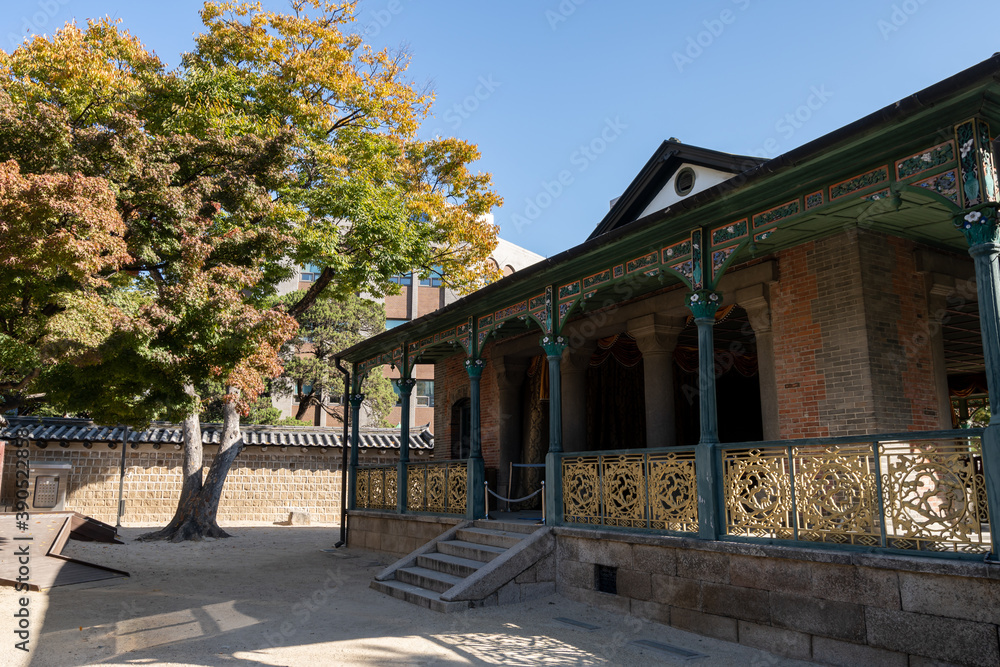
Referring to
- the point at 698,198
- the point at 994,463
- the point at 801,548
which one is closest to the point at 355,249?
the point at 698,198

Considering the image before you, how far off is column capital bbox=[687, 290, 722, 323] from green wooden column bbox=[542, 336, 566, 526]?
A: 7.45 ft

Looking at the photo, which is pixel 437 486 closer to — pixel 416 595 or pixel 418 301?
pixel 416 595

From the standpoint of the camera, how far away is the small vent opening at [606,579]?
772 centimetres

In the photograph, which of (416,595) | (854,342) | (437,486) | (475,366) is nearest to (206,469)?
(437,486)

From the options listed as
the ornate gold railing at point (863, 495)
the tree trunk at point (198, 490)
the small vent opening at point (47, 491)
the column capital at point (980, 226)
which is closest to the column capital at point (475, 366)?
the ornate gold railing at point (863, 495)

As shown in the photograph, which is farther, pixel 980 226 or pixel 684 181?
pixel 684 181

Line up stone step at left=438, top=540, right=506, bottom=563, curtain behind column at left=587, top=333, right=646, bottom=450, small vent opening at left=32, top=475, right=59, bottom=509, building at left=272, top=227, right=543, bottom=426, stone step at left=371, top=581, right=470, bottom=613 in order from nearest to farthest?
stone step at left=371, top=581, right=470, bottom=613 < stone step at left=438, top=540, right=506, bottom=563 < curtain behind column at left=587, top=333, right=646, bottom=450 < small vent opening at left=32, top=475, right=59, bottom=509 < building at left=272, top=227, right=543, bottom=426

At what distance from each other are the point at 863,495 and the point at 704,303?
93.1 inches

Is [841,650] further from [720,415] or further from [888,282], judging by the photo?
[720,415]

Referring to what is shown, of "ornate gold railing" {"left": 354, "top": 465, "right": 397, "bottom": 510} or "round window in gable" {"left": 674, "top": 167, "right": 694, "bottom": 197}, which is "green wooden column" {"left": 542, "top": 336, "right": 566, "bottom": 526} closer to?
"ornate gold railing" {"left": 354, "top": 465, "right": 397, "bottom": 510}

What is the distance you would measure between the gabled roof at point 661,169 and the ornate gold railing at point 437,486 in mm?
4910

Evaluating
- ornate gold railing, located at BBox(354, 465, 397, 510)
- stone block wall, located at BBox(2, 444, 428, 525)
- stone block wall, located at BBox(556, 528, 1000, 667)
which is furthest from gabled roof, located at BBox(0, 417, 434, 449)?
stone block wall, located at BBox(556, 528, 1000, 667)

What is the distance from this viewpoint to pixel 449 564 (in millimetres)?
9039

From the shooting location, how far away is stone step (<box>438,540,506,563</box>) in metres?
8.94
